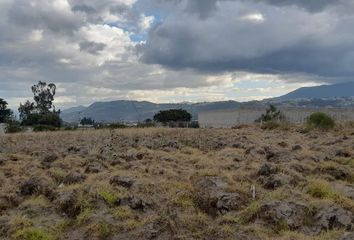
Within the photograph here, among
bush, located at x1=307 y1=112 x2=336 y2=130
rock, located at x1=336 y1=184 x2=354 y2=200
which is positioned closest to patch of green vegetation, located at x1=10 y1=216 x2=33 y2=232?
rock, located at x1=336 y1=184 x2=354 y2=200

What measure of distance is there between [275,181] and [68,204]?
16.7ft

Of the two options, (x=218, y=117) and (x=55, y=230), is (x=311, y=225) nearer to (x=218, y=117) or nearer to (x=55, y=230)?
(x=55, y=230)

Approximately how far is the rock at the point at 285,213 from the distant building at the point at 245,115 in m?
77.3

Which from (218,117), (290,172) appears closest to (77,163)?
(290,172)

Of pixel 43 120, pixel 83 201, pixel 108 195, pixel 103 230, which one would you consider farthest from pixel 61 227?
pixel 43 120

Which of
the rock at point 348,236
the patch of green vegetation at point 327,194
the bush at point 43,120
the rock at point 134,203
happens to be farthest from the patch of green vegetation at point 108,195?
the bush at point 43,120

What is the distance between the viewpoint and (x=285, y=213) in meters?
10.0

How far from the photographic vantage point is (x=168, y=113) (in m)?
101

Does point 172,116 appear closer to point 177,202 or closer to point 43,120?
point 43,120

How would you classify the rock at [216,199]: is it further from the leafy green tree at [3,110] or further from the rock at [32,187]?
the leafy green tree at [3,110]

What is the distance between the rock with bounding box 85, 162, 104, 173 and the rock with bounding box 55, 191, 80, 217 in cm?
352

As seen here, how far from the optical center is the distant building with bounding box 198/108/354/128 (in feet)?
300

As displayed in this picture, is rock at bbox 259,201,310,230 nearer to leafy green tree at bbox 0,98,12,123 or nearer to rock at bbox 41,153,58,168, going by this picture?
rock at bbox 41,153,58,168

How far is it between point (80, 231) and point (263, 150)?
12257 millimetres
